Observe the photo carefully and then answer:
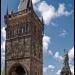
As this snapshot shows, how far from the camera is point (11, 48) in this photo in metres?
36.6

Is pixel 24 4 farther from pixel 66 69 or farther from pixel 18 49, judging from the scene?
pixel 66 69

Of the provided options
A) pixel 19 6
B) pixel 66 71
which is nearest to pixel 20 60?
pixel 66 71

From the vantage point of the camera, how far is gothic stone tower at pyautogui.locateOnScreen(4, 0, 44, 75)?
34656mm

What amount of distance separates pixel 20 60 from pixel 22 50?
166 cm

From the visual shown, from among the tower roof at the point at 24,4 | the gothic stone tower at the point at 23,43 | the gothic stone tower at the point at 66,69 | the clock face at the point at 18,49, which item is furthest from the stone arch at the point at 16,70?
the tower roof at the point at 24,4

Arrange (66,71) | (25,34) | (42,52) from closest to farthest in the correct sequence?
1. (66,71)
2. (25,34)
3. (42,52)

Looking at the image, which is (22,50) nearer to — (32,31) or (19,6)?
(32,31)

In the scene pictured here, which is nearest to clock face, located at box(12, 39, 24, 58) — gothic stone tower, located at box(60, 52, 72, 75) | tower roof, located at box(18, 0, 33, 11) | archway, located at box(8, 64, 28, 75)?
archway, located at box(8, 64, 28, 75)

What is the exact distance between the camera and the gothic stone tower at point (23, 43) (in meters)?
34.7

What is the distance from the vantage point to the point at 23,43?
3575cm

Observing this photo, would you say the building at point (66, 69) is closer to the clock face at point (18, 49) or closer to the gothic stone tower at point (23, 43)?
the gothic stone tower at point (23, 43)

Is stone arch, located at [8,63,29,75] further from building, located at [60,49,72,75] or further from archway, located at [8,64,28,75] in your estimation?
building, located at [60,49,72,75]

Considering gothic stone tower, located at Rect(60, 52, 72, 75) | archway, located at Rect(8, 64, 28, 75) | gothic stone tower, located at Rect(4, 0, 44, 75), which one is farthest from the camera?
archway, located at Rect(8, 64, 28, 75)

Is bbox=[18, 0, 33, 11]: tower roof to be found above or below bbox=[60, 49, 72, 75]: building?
above
